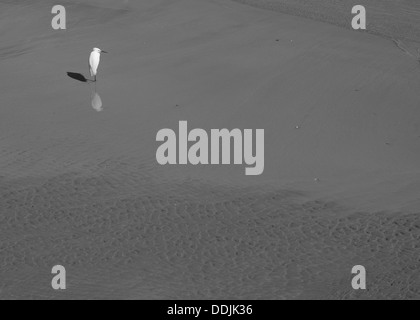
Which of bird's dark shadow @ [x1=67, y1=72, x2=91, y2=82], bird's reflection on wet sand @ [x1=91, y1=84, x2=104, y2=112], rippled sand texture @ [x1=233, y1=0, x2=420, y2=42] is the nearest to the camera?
bird's reflection on wet sand @ [x1=91, y1=84, x2=104, y2=112]

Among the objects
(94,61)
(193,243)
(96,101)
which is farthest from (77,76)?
(193,243)

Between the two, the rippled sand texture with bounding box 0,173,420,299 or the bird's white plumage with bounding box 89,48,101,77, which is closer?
the rippled sand texture with bounding box 0,173,420,299

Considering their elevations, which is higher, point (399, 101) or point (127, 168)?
point (399, 101)

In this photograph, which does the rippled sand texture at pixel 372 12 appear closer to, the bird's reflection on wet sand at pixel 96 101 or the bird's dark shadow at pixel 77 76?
the bird's dark shadow at pixel 77 76

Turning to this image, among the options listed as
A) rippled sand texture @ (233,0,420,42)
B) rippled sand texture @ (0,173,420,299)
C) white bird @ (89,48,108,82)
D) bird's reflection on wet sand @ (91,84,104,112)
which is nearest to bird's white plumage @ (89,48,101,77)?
white bird @ (89,48,108,82)

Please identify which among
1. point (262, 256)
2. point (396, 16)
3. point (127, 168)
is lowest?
point (262, 256)

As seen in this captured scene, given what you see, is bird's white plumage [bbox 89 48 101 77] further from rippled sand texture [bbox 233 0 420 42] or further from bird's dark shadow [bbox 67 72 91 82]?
rippled sand texture [bbox 233 0 420 42]
